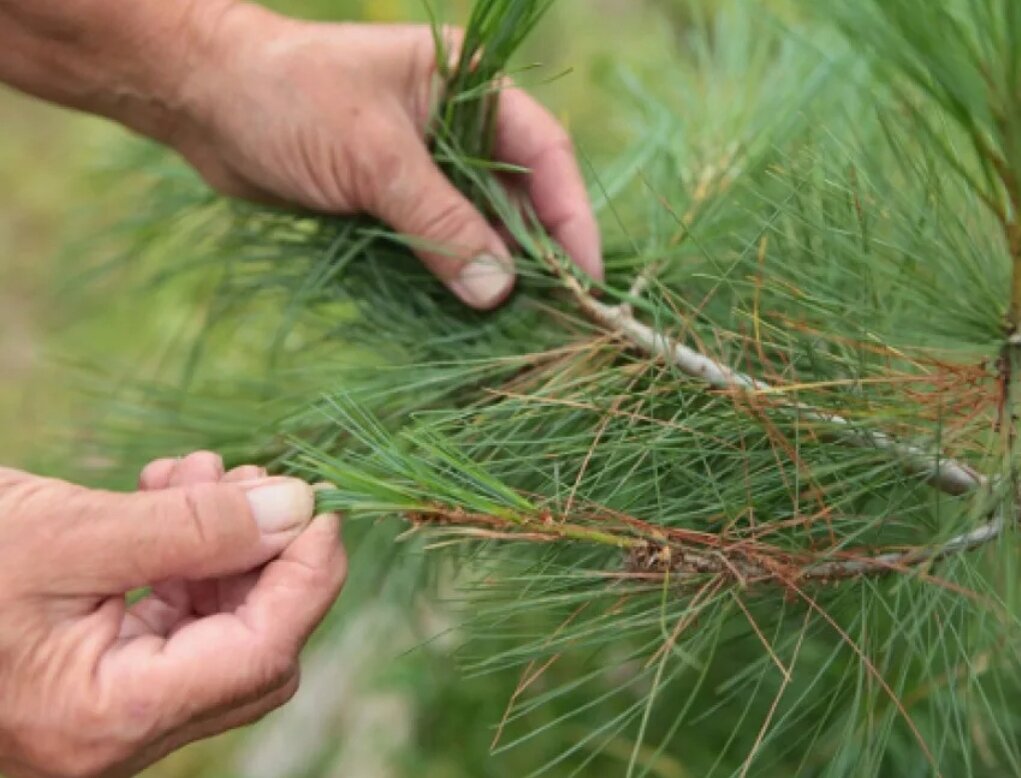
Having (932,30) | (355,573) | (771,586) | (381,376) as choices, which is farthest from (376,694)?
(932,30)

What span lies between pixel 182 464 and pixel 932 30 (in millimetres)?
407

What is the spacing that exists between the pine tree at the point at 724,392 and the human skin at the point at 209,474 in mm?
30

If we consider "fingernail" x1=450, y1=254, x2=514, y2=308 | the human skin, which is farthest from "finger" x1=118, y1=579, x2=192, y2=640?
"fingernail" x1=450, y1=254, x2=514, y2=308

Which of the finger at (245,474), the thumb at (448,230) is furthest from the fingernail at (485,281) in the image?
the finger at (245,474)

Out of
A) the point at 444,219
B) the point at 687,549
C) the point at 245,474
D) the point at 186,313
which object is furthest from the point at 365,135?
the point at 186,313

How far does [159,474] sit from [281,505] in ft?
0.32

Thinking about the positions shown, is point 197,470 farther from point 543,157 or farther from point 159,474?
point 543,157

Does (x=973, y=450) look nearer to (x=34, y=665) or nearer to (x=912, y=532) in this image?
(x=912, y=532)

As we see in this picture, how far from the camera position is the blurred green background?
1030 millimetres

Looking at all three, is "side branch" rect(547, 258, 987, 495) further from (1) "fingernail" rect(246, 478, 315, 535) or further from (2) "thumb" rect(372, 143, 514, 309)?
(1) "fingernail" rect(246, 478, 315, 535)

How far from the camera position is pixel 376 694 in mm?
1194

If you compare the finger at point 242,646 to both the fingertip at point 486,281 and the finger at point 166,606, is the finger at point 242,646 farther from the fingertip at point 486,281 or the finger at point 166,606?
the fingertip at point 486,281

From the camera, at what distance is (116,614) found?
52 cm

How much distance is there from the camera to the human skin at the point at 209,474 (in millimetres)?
490
